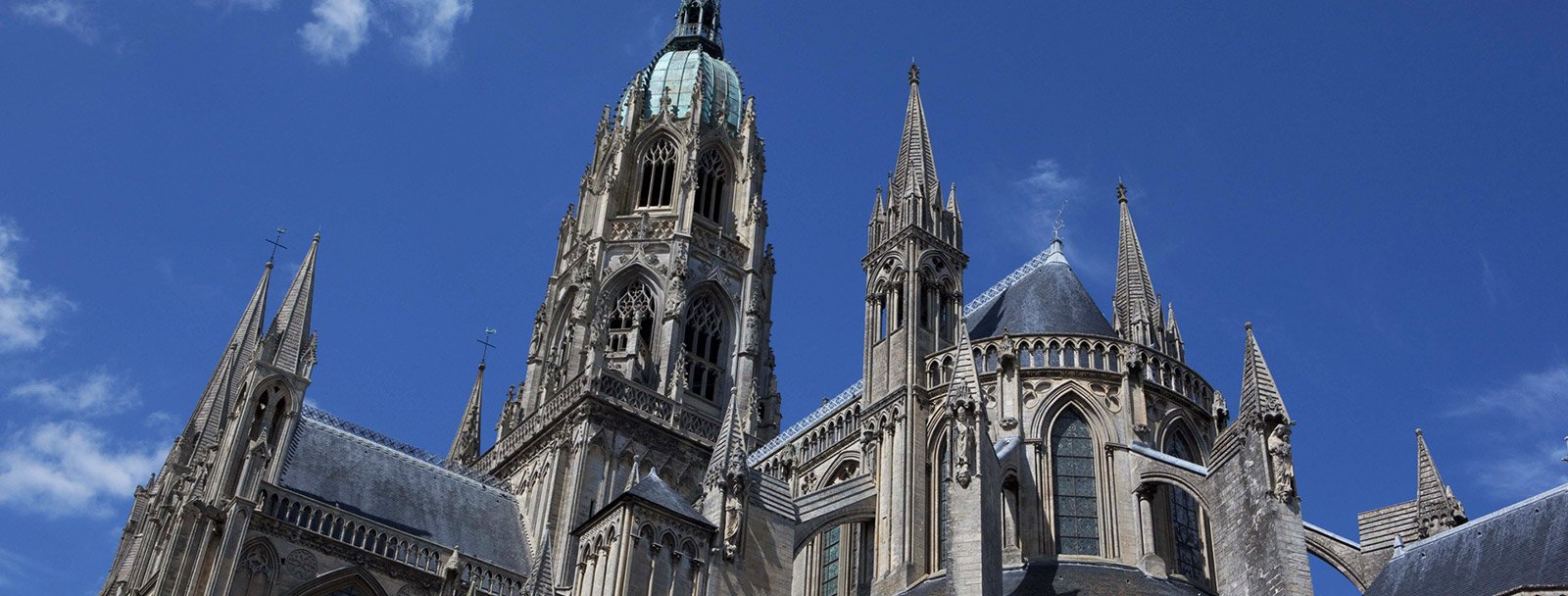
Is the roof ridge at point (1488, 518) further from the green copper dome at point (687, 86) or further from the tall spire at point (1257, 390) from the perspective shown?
the green copper dome at point (687, 86)

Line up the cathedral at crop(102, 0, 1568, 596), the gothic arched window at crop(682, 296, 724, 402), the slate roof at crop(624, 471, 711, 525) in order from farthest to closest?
the gothic arched window at crop(682, 296, 724, 402) → the slate roof at crop(624, 471, 711, 525) → the cathedral at crop(102, 0, 1568, 596)

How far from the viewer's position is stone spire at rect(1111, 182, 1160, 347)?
29.5 meters

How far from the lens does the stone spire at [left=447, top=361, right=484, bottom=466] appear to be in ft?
153

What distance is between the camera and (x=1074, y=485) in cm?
2683

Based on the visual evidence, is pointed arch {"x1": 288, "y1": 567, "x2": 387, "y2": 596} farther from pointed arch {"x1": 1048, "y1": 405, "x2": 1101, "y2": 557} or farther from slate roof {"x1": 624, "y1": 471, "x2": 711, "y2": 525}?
pointed arch {"x1": 1048, "y1": 405, "x2": 1101, "y2": 557}

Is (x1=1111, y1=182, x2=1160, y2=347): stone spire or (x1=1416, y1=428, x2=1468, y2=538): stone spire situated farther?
(x1=1111, y1=182, x2=1160, y2=347): stone spire

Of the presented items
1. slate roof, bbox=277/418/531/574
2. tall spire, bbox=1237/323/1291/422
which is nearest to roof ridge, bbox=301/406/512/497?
slate roof, bbox=277/418/531/574

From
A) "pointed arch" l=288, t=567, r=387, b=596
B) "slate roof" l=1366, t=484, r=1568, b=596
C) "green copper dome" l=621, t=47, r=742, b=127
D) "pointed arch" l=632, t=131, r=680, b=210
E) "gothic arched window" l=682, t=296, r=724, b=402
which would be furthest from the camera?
"green copper dome" l=621, t=47, r=742, b=127

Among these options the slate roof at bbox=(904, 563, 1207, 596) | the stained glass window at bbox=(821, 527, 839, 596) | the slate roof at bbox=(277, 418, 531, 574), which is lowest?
the slate roof at bbox=(904, 563, 1207, 596)

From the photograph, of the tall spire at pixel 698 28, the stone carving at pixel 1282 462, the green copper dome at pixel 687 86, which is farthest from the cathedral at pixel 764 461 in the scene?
the tall spire at pixel 698 28

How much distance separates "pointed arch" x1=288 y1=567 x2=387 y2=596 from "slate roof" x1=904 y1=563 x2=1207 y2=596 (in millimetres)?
13166

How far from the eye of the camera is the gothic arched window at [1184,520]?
26750mm

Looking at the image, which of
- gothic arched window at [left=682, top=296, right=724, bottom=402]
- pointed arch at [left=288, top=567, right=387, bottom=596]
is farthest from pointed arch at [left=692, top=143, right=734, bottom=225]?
pointed arch at [left=288, top=567, right=387, bottom=596]

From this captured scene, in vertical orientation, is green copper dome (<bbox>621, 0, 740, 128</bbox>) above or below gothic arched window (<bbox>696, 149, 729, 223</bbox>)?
above
